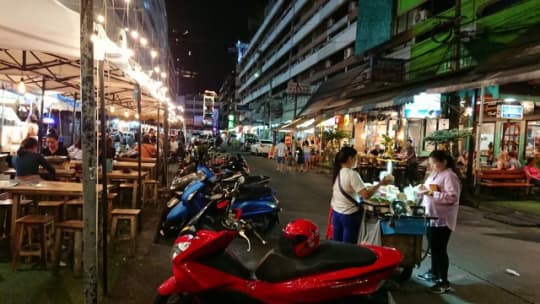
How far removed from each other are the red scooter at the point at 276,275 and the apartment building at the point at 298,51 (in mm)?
30607

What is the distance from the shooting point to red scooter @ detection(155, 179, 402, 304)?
334cm

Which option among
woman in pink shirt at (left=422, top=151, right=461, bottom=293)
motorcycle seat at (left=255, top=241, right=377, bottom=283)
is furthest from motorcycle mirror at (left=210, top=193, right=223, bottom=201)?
woman in pink shirt at (left=422, top=151, right=461, bottom=293)

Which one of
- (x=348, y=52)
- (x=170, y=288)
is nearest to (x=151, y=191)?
(x=170, y=288)

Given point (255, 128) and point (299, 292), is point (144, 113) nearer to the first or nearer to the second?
point (299, 292)

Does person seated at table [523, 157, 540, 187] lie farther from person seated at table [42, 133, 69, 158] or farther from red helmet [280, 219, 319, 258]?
person seated at table [42, 133, 69, 158]

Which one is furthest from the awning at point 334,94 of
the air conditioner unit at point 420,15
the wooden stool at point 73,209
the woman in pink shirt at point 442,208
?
the wooden stool at point 73,209

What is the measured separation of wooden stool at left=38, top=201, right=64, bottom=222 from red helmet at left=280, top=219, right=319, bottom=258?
13.4 ft

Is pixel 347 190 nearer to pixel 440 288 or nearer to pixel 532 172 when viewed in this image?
pixel 440 288

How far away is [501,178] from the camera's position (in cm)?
1341

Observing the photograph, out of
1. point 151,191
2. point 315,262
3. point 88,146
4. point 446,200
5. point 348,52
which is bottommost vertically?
point 151,191

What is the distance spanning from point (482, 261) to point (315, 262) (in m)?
4.64

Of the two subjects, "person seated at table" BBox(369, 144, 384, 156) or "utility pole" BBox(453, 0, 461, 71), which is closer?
"utility pole" BBox(453, 0, 461, 71)

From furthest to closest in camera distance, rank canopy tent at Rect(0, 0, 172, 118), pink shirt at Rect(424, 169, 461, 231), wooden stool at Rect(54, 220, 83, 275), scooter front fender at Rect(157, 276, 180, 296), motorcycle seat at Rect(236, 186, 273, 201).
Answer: motorcycle seat at Rect(236, 186, 273, 201) → wooden stool at Rect(54, 220, 83, 275) → pink shirt at Rect(424, 169, 461, 231) → canopy tent at Rect(0, 0, 172, 118) → scooter front fender at Rect(157, 276, 180, 296)

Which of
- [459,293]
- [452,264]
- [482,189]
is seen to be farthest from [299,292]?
[482,189]
